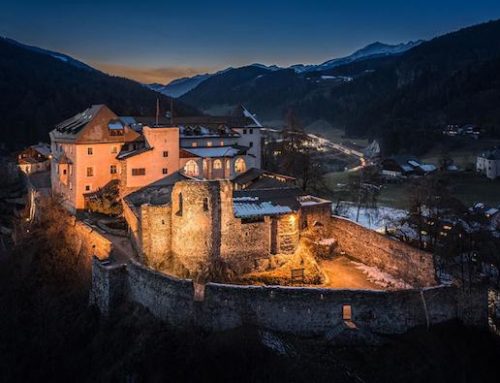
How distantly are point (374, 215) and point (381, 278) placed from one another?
722 inches

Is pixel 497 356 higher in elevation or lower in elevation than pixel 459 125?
lower

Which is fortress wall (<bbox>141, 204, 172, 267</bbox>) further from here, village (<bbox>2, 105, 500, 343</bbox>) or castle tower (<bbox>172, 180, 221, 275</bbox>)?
castle tower (<bbox>172, 180, 221, 275</bbox>)

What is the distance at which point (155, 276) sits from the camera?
82.0ft

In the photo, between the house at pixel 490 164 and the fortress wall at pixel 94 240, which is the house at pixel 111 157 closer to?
the fortress wall at pixel 94 240

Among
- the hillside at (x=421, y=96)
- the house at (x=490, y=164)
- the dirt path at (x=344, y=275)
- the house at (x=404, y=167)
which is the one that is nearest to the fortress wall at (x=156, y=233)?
the dirt path at (x=344, y=275)

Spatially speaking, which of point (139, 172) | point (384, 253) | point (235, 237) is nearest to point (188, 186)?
point (235, 237)

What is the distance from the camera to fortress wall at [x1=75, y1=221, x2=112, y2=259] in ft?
103

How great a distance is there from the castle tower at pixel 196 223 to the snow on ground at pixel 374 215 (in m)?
17.8

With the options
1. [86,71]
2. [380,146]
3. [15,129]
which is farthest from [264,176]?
→ [86,71]

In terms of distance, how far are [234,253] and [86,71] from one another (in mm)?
161827

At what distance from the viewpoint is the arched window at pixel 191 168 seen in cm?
4397

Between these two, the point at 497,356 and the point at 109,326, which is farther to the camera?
the point at 109,326

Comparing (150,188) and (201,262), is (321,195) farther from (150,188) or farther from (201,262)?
(201,262)

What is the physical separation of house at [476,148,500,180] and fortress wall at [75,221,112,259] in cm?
5087
